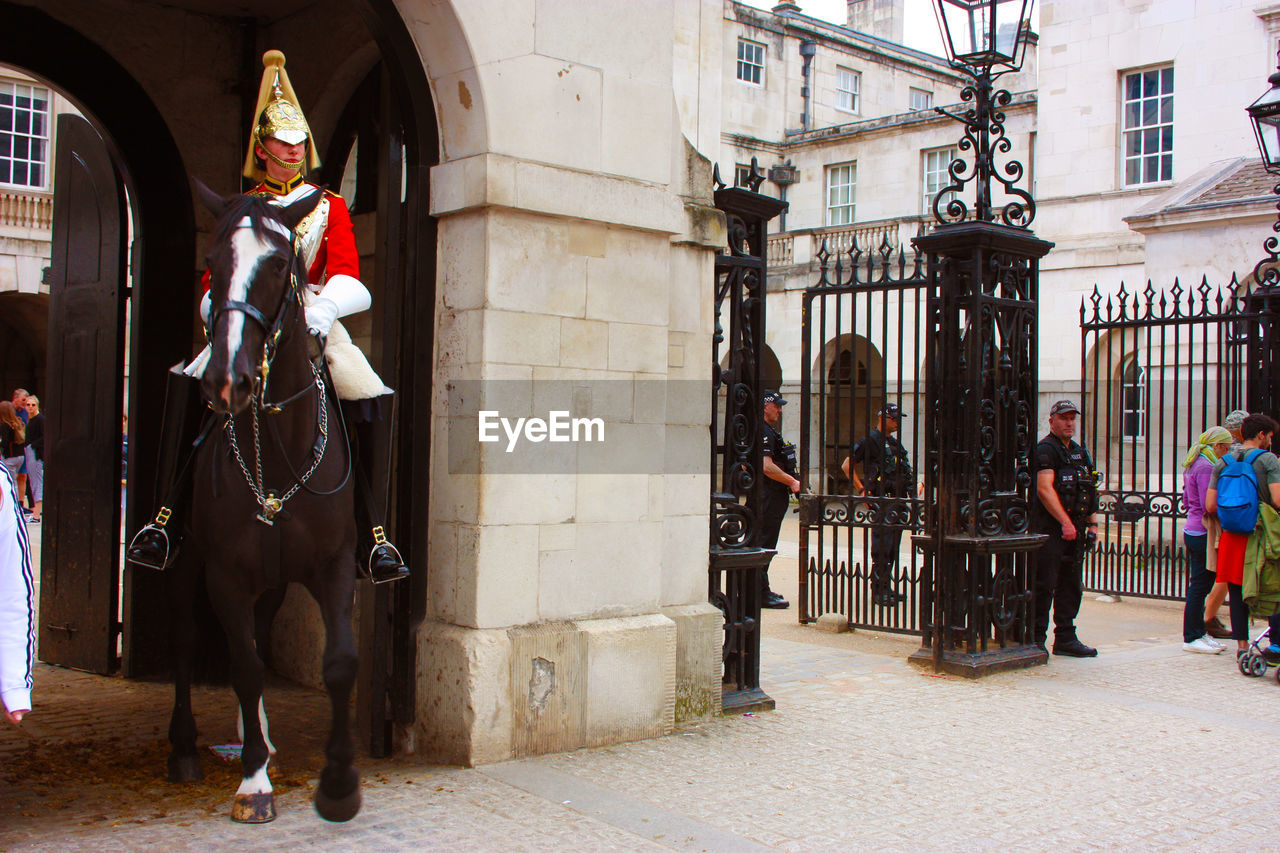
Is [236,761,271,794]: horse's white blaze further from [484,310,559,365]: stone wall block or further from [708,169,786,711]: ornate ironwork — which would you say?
[708,169,786,711]: ornate ironwork

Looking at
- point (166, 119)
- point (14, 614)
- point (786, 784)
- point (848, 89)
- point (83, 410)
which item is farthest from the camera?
point (848, 89)

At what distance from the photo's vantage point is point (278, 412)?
15.0 ft

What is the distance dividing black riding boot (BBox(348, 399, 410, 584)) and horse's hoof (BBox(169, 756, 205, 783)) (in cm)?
116

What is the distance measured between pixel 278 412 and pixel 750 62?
3200cm

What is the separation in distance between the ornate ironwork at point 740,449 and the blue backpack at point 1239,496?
3.73 metres

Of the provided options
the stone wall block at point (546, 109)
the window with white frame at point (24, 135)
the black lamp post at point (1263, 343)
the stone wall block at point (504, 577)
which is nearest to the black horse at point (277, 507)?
the stone wall block at point (504, 577)

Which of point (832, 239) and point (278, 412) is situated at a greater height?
point (832, 239)

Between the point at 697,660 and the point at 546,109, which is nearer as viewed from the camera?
the point at 546,109

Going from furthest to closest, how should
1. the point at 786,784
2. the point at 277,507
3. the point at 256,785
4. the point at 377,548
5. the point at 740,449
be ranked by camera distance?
the point at 740,449
the point at 786,784
the point at 377,548
the point at 256,785
the point at 277,507

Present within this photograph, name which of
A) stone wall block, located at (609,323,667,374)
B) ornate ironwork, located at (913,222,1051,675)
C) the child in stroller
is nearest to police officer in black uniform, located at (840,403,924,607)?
ornate ironwork, located at (913,222,1051,675)

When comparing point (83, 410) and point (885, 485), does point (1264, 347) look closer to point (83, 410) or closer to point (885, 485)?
point (885, 485)

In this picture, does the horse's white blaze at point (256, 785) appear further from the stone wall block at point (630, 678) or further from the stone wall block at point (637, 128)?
the stone wall block at point (637, 128)

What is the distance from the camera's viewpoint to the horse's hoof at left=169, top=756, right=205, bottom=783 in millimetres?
5242

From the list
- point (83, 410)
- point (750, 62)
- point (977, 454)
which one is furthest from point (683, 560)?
point (750, 62)
